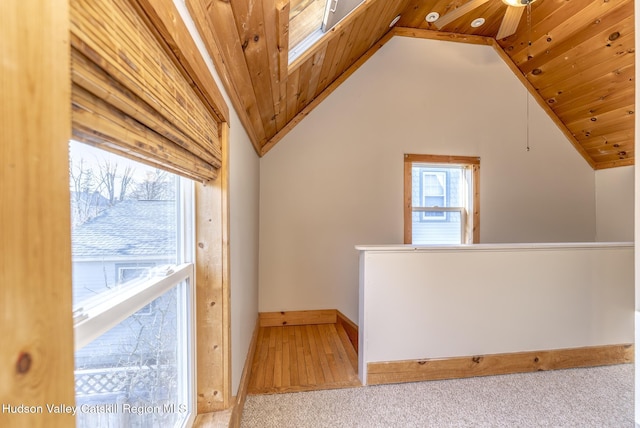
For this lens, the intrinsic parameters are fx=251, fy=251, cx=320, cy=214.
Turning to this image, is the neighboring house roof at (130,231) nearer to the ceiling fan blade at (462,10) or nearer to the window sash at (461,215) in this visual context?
the ceiling fan blade at (462,10)

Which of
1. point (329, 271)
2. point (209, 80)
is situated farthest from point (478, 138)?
point (209, 80)

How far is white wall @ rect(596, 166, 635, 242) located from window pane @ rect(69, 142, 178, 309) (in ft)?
16.8

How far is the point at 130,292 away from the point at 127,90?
1.71 ft

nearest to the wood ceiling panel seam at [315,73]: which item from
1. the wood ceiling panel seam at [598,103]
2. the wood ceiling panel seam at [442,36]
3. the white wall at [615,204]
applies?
the wood ceiling panel seam at [442,36]

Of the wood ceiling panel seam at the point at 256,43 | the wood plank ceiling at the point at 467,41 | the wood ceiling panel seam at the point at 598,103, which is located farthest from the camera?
the wood ceiling panel seam at the point at 598,103

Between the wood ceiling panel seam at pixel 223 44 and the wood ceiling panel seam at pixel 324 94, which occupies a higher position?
the wood ceiling panel seam at pixel 324 94

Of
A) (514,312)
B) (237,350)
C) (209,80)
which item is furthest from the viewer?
(514,312)

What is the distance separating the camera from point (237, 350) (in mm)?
1507

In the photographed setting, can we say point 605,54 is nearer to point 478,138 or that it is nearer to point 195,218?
point 478,138

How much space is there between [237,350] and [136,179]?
1.19 m

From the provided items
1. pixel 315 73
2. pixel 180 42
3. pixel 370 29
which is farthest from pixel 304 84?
pixel 180 42

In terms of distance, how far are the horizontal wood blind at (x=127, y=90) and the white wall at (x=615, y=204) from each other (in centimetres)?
503

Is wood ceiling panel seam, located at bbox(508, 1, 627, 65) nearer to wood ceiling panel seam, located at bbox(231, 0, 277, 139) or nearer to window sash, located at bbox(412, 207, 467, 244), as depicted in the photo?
window sash, located at bbox(412, 207, 467, 244)

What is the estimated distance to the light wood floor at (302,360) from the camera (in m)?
1.89
